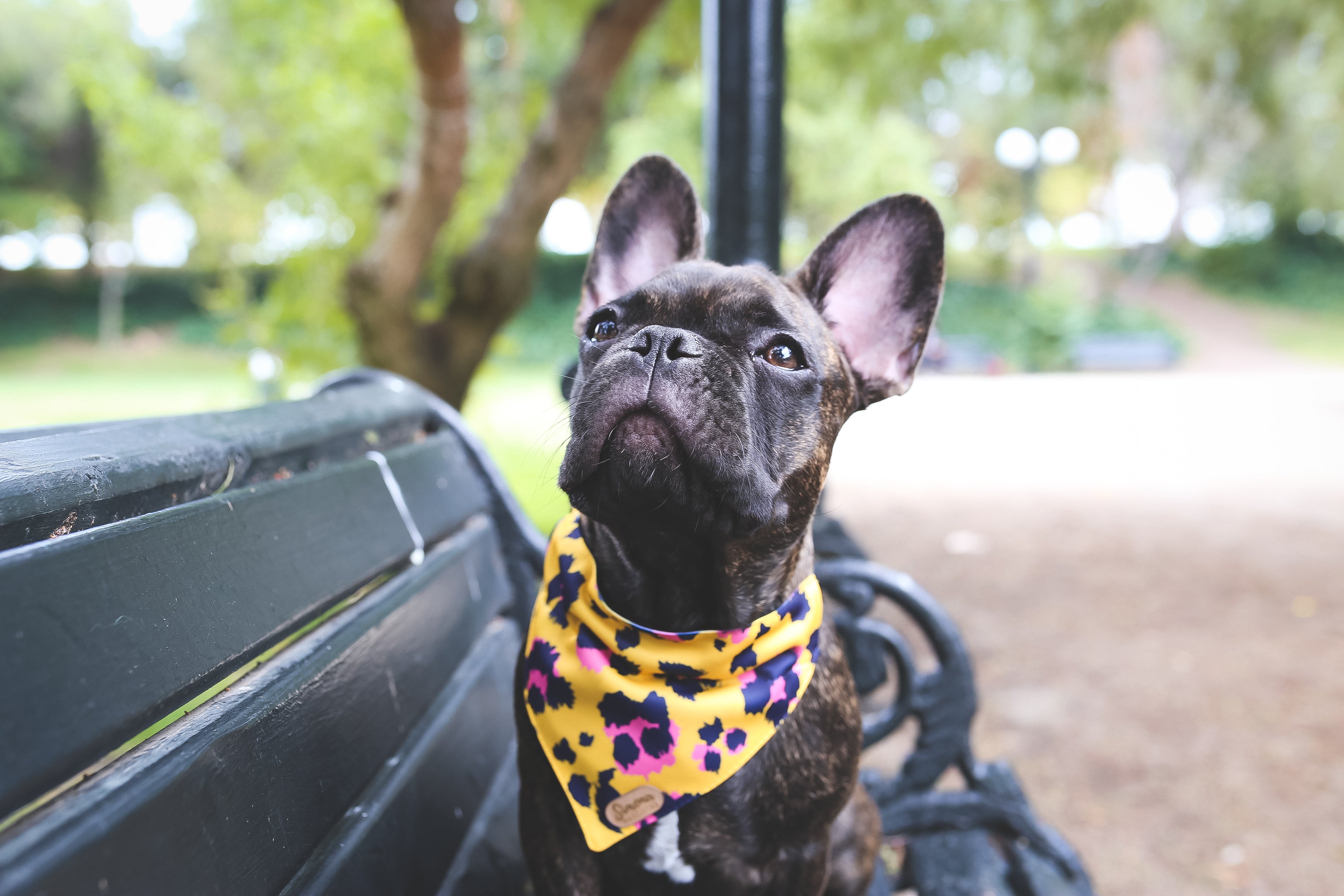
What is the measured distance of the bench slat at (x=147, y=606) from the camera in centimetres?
76

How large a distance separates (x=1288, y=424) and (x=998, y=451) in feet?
16.7

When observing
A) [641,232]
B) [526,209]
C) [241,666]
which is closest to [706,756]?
[241,666]

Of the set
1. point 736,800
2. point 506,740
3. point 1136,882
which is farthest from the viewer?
point 1136,882

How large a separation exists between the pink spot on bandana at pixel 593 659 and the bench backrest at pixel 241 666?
319 mm

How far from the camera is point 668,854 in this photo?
1685mm

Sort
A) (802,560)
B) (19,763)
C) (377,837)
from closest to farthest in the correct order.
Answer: (19,763), (377,837), (802,560)

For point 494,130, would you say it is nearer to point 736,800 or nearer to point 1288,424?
point 736,800

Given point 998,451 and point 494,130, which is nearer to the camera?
point 494,130

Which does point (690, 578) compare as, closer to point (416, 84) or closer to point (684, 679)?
point (684, 679)

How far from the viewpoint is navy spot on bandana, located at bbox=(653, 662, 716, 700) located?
1671 millimetres

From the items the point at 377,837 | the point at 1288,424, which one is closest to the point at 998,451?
the point at 1288,424

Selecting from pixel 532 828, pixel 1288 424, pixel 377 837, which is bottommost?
pixel 1288 424

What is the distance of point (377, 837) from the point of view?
4.50 ft

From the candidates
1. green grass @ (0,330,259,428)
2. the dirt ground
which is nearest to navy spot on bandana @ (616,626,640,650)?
the dirt ground
